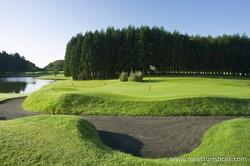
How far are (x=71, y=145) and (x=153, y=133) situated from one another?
6146 millimetres

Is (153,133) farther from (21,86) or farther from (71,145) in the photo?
(21,86)

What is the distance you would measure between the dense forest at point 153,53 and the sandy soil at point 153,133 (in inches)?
2399

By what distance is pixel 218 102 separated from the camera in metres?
23.4

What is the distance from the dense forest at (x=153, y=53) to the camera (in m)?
82.7

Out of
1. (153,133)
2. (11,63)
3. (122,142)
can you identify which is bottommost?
(122,142)

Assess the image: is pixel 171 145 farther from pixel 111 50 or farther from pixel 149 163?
pixel 111 50

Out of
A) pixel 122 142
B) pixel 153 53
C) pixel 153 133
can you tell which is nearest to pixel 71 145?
pixel 122 142

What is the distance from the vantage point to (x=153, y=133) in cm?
1641

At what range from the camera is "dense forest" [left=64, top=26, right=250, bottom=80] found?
8269 cm

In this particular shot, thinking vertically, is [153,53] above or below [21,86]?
above

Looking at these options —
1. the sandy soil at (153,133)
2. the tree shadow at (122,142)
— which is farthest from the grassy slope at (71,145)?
the tree shadow at (122,142)

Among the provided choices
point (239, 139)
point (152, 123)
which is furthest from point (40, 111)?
point (239, 139)

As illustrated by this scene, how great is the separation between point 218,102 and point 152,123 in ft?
25.0

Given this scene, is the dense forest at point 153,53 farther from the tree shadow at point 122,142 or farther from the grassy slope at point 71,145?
the grassy slope at point 71,145
